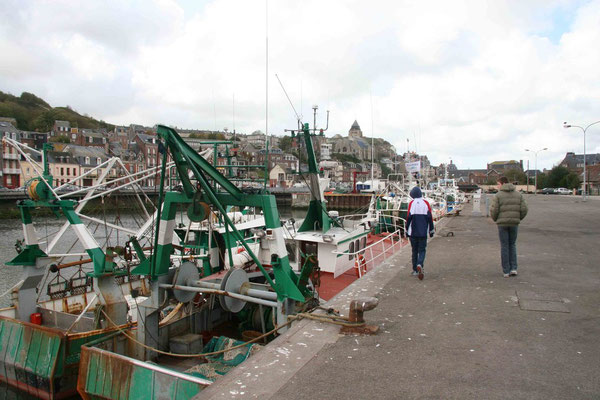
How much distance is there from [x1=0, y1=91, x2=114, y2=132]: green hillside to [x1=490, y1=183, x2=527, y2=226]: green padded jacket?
13530 centimetres

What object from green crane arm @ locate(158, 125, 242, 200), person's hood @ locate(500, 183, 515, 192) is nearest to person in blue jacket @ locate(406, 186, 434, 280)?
person's hood @ locate(500, 183, 515, 192)

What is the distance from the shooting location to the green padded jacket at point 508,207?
7879mm

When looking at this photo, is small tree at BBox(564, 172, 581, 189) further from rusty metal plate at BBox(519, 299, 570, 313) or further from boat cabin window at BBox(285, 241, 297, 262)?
rusty metal plate at BBox(519, 299, 570, 313)

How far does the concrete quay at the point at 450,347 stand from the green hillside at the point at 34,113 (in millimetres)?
135665

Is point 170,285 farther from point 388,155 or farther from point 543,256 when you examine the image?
point 388,155

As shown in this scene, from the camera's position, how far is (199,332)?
33.1 feet

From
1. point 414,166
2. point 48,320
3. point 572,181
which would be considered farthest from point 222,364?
point 572,181

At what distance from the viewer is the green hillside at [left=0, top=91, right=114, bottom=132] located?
120206 millimetres

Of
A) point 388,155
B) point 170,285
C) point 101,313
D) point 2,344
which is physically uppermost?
Result: point 388,155

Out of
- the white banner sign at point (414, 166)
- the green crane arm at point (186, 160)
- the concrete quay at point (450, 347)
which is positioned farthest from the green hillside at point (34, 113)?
the concrete quay at point (450, 347)

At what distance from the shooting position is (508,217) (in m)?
7.91

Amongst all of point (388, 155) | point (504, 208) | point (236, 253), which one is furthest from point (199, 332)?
point (388, 155)

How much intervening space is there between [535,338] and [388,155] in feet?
648

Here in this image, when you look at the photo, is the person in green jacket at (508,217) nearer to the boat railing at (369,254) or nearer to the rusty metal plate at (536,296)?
the rusty metal plate at (536,296)
